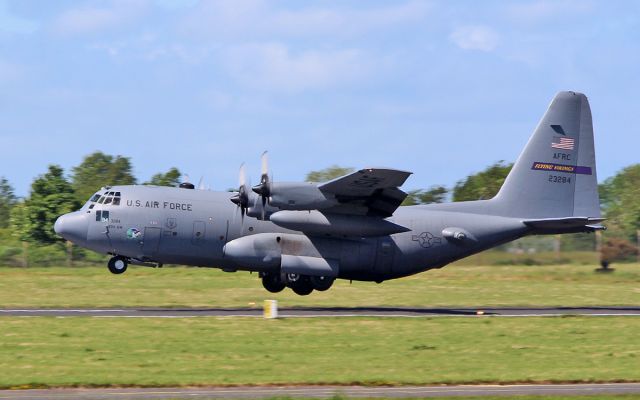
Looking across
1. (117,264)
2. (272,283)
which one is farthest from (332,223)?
(117,264)

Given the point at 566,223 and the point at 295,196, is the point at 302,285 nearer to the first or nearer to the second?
the point at 295,196

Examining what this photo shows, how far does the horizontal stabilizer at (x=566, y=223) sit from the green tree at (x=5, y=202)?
59.7 metres

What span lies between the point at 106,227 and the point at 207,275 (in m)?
11.6

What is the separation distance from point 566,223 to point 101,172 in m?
67.9

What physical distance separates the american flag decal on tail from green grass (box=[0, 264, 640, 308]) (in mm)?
5305

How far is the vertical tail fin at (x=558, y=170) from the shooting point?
31734mm

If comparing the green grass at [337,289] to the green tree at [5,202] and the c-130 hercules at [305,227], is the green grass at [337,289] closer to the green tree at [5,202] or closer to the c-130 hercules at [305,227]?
the c-130 hercules at [305,227]

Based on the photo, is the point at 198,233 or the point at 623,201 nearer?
the point at 198,233

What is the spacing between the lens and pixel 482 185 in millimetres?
68125

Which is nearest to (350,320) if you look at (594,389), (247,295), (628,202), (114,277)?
(247,295)

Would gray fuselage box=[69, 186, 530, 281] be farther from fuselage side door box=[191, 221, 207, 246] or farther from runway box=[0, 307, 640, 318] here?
runway box=[0, 307, 640, 318]

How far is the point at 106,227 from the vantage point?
96.4 ft

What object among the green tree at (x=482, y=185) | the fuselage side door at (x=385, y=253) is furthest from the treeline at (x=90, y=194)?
the fuselage side door at (x=385, y=253)

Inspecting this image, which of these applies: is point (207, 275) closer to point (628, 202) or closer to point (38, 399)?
point (38, 399)
